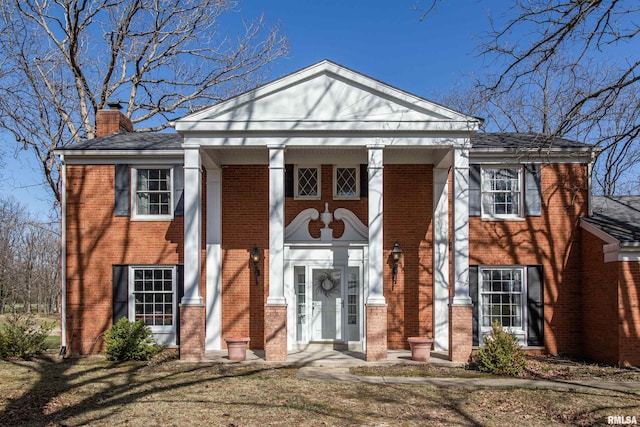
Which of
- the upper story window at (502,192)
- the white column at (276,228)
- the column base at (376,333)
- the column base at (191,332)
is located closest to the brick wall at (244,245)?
the white column at (276,228)

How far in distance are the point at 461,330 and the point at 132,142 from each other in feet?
34.7

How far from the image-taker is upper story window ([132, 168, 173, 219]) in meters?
16.7

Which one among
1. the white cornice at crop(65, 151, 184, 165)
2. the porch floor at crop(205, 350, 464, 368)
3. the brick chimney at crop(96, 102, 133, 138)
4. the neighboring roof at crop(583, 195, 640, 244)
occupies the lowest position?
the porch floor at crop(205, 350, 464, 368)

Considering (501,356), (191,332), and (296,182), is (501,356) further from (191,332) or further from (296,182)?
(296,182)

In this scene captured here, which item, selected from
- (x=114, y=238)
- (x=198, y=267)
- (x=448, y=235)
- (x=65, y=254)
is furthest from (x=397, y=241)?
(x=65, y=254)

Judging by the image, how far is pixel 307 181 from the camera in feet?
56.4

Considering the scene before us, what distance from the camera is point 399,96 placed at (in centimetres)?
1447

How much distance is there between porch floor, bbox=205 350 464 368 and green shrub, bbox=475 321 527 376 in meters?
0.93

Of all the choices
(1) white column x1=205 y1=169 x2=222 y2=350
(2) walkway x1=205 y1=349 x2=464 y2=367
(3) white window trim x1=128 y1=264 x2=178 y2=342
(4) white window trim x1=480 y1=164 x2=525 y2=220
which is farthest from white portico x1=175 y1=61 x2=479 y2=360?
(3) white window trim x1=128 y1=264 x2=178 y2=342

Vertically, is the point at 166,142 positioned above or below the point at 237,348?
above

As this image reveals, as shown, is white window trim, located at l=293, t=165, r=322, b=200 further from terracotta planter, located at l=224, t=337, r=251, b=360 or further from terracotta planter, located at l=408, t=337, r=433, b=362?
terracotta planter, located at l=408, t=337, r=433, b=362

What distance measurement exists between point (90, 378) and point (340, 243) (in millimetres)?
7355

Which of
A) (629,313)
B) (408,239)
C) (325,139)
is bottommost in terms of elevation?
(629,313)

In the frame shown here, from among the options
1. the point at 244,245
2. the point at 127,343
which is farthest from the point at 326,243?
the point at 127,343
